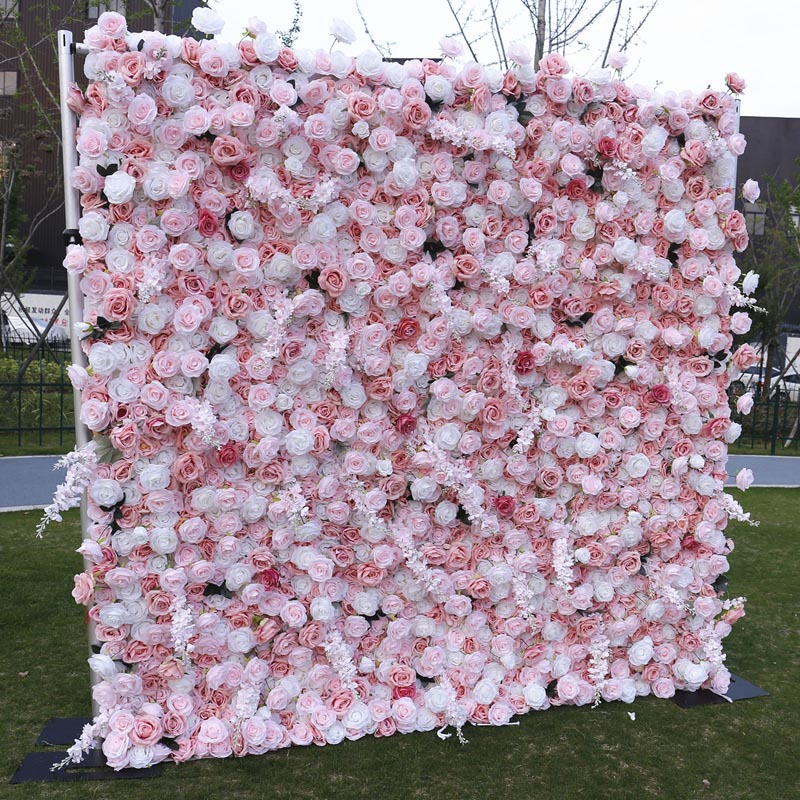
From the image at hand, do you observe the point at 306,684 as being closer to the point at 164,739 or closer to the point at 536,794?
the point at 164,739

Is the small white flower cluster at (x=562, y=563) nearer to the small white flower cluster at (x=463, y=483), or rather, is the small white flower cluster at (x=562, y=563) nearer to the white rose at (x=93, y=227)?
the small white flower cluster at (x=463, y=483)

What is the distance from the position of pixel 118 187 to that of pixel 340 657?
2.04 m

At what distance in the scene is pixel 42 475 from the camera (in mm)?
8320

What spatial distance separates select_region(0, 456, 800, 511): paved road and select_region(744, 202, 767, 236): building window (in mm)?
7202

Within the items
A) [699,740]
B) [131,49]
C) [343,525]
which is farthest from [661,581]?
[131,49]

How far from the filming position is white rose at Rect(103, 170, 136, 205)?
9.71 ft

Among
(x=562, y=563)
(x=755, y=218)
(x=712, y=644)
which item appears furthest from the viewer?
(x=755, y=218)

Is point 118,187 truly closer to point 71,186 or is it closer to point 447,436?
point 71,186

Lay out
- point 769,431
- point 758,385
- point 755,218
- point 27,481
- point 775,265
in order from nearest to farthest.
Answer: point 27,481 → point 769,431 → point 758,385 → point 775,265 → point 755,218

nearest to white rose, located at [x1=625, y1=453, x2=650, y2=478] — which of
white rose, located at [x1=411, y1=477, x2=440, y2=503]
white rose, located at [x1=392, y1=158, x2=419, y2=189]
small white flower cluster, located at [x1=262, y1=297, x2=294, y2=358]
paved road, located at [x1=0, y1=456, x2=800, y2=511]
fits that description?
white rose, located at [x1=411, y1=477, x2=440, y2=503]

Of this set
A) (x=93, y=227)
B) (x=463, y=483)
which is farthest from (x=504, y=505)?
(x=93, y=227)

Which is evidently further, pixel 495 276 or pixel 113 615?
pixel 495 276

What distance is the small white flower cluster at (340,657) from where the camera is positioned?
340 cm

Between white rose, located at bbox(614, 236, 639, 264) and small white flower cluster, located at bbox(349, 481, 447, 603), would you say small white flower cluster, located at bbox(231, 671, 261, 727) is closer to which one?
small white flower cluster, located at bbox(349, 481, 447, 603)
